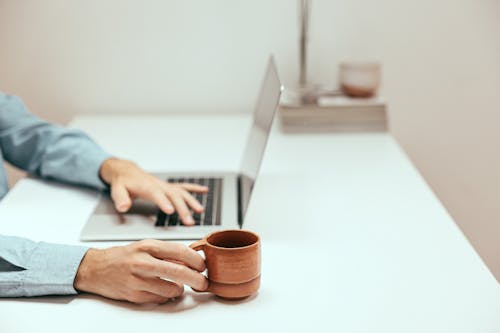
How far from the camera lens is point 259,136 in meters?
1.40

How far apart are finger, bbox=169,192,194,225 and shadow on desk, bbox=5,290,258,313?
245 mm

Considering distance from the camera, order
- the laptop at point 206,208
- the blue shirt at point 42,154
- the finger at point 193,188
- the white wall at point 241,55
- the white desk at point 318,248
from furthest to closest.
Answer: the white wall at point 241,55
the finger at point 193,188
the laptop at point 206,208
the blue shirt at point 42,154
the white desk at point 318,248

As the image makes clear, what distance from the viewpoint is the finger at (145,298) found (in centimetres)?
92

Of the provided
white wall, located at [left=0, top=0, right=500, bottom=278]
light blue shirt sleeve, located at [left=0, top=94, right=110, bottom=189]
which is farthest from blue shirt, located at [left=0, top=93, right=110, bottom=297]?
white wall, located at [left=0, top=0, right=500, bottom=278]

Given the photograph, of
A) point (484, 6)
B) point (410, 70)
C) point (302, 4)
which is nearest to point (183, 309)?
point (302, 4)

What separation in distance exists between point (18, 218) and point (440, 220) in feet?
2.67

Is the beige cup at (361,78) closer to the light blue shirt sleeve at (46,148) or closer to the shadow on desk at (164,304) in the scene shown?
the light blue shirt sleeve at (46,148)

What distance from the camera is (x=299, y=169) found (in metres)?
1.53

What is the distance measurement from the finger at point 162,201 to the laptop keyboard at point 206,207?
0.03 m

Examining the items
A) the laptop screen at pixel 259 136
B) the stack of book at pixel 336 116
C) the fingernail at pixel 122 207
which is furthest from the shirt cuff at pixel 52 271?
the stack of book at pixel 336 116

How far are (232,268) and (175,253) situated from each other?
86mm

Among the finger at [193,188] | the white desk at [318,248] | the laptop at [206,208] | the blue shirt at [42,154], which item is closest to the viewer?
the white desk at [318,248]

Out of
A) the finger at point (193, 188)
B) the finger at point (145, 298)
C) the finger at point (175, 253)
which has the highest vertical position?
the finger at point (175, 253)

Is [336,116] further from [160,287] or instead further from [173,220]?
[160,287]
